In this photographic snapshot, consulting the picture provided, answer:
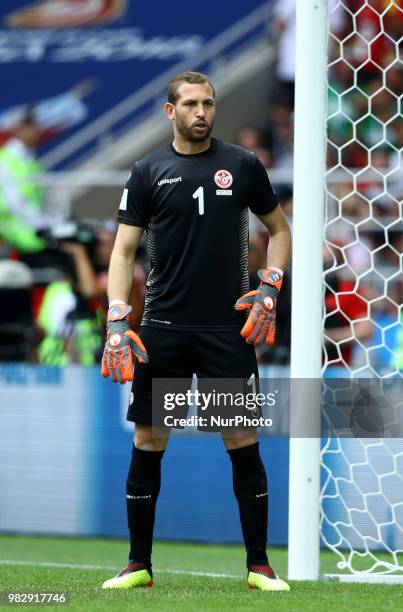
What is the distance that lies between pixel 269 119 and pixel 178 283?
9090mm

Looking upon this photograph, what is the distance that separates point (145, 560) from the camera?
486 cm

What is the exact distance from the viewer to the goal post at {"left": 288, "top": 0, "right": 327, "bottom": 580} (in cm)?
514

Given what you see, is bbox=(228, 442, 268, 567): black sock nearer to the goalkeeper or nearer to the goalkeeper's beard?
the goalkeeper

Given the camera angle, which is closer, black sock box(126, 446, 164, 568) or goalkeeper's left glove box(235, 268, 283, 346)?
goalkeeper's left glove box(235, 268, 283, 346)

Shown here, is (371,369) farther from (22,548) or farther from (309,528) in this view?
(22,548)

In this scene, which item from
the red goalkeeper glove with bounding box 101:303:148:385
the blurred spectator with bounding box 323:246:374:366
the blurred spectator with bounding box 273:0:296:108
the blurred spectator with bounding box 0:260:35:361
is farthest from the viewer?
the blurred spectator with bounding box 273:0:296:108

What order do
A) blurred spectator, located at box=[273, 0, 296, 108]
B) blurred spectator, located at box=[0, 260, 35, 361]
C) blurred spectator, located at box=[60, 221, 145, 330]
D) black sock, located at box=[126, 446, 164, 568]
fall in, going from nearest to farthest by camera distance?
black sock, located at box=[126, 446, 164, 568] → blurred spectator, located at box=[60, 221, 145, 330] → blurred spectator, located at box=[0, 260, 35, 361] → blurred spectator, located at box=[273, 0, 296, 108]

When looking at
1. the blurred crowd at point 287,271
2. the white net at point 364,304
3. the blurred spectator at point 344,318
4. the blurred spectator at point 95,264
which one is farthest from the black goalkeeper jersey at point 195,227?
the blurred spectator at point 95,264

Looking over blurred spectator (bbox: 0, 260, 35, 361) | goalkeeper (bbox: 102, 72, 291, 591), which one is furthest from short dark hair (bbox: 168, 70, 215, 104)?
blurred spectator (bbox: 0, 260, 35, 361)

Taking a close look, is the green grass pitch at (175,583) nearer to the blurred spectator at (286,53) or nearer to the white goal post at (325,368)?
the white goal post at (325,368)

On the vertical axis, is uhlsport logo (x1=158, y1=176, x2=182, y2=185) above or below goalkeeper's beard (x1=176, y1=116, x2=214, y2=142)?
below

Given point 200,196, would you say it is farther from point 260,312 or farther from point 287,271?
point 287,271

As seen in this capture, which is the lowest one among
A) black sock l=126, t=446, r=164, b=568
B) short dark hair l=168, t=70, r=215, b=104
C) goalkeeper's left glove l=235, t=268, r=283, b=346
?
black sock l=126, t=446, r=164, b=568

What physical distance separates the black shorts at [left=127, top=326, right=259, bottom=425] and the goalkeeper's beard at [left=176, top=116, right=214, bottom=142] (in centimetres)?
71
